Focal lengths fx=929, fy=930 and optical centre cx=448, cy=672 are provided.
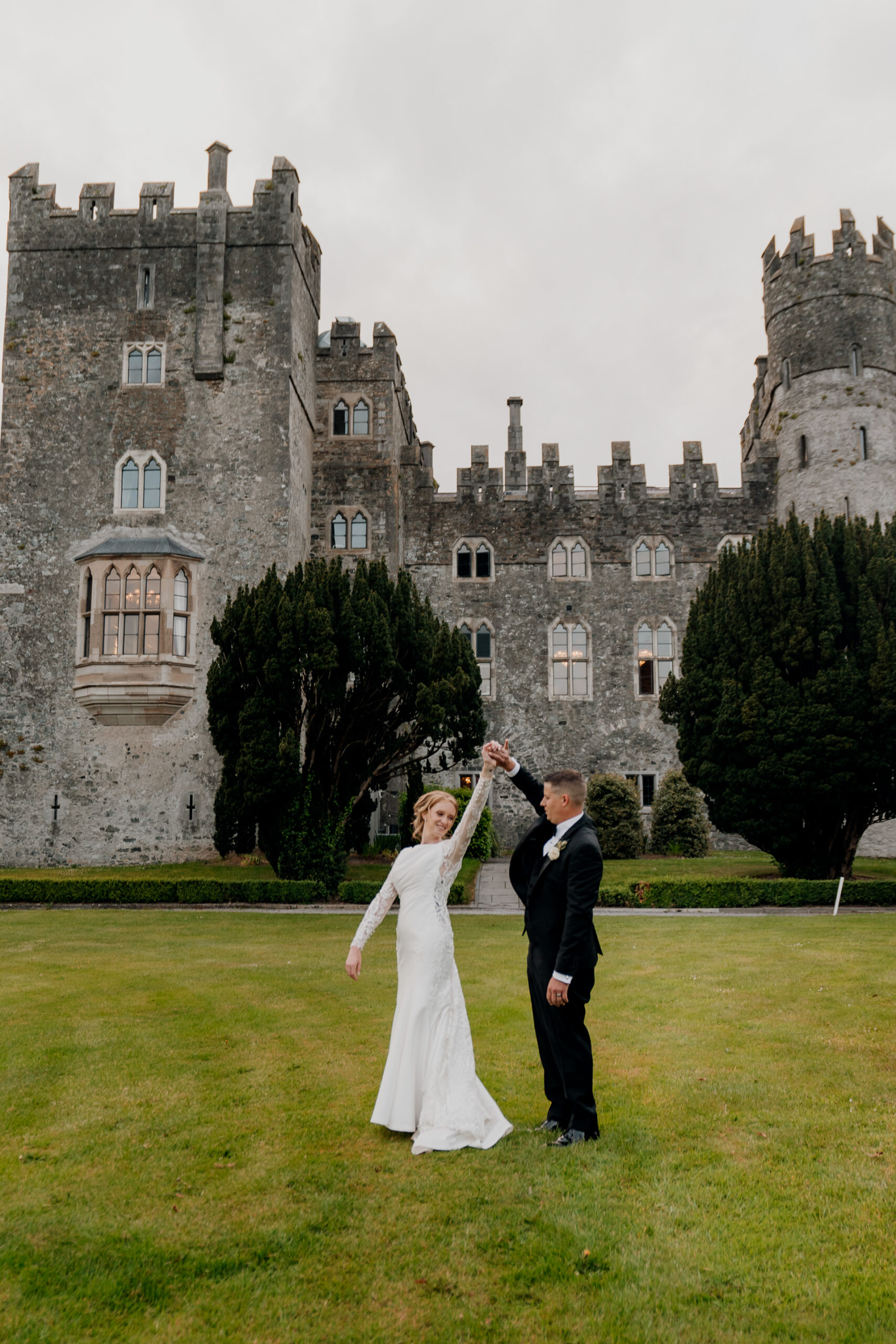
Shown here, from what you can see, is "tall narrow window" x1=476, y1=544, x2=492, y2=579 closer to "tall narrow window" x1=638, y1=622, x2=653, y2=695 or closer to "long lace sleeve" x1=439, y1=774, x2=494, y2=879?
"tall narrow window" x1=638, y1=622, x2=653, y2=695

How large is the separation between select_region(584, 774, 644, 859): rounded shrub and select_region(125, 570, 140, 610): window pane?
1381 cm

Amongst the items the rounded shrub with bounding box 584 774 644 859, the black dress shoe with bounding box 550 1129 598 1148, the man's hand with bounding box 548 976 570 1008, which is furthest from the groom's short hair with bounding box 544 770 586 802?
the rounded shrub with bounding box 584 774 644 859

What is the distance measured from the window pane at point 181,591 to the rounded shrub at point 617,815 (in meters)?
12.7

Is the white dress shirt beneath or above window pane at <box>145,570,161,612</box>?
beneath

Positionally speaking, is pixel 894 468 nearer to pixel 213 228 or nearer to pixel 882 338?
pixel 882 338

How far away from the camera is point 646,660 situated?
31797 mm

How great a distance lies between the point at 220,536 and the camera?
25531 millimetres

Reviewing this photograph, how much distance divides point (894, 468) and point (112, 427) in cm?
2397

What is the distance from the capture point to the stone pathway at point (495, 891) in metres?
18.6

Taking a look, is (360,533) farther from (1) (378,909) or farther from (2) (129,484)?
(1) (378,909)

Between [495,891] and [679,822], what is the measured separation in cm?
955

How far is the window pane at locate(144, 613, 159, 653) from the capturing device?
24484 mm

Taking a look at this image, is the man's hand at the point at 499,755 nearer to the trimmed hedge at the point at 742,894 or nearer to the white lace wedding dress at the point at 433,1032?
the white lace wedding dress at the point at 433,1032

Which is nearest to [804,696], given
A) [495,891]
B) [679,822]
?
[495,891]
